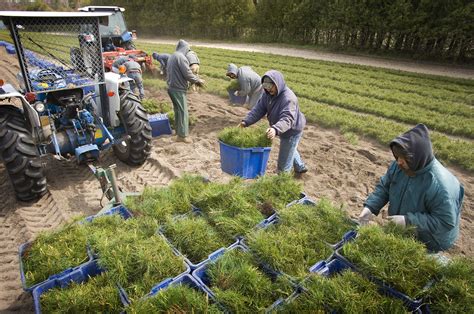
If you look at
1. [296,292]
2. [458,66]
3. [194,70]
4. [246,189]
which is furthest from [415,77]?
[296,292]

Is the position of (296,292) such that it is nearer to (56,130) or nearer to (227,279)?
(227,279)

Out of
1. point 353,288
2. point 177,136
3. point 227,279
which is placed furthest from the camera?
point 177,136

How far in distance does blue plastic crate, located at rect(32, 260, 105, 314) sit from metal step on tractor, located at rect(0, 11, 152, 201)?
4.76ft

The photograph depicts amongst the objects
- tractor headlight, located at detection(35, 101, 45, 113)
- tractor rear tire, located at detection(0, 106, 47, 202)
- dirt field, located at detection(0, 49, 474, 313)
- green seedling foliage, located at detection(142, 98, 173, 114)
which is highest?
tractor headlight, located at detection(35, 101, 45, 113)

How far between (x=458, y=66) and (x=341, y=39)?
763cm

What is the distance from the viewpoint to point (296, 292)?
2.28 m

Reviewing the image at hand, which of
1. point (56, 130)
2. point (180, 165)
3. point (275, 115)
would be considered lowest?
point (180, 165)

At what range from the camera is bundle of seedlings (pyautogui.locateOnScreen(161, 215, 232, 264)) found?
8.87ft

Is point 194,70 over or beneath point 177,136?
over

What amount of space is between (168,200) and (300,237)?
131cm

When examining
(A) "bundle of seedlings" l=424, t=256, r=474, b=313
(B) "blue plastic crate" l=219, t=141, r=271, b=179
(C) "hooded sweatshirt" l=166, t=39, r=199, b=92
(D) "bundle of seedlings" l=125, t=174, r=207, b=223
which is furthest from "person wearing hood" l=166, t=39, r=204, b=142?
(A) "bundle of seedlings" l=424, t=256, r=474, b=313

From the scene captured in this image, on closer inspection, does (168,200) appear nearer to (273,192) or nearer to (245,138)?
(273,192)

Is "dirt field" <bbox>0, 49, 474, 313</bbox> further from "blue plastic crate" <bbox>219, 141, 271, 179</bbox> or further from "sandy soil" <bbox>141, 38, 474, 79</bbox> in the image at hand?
"sandy soil" <bbox>141, 38, 474, 79</bbox>

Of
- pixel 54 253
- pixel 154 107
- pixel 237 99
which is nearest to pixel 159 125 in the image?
pixel 154 107
